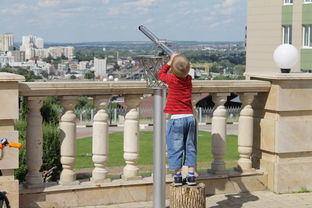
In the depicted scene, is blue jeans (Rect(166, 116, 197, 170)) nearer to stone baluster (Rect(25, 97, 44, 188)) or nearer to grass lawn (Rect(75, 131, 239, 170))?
stone baluster (Rect(25, 97, 44, 188))

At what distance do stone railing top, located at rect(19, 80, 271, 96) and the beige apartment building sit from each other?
54.1m

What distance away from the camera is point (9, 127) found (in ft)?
23.2

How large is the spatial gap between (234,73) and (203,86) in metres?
85.7

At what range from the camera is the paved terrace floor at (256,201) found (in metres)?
7.98

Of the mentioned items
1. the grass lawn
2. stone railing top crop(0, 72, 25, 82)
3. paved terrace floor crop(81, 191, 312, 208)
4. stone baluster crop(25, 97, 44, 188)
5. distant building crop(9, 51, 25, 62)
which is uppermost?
distant building crop(9, 51, 25, 62)

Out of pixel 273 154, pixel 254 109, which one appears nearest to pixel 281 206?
pixel 273 154

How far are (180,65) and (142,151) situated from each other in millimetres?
21515

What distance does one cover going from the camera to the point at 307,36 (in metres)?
67.0

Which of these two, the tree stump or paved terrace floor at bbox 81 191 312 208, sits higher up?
the tree stump

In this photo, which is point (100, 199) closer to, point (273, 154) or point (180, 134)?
point (180, 134)

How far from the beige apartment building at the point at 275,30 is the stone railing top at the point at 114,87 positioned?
54.1m

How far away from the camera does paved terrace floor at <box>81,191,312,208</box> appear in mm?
7980

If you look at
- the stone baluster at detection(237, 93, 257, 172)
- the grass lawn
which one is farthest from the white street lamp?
the grass lawn

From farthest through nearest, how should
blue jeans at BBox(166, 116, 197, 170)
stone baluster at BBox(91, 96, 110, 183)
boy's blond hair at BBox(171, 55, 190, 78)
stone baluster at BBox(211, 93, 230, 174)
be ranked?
1. stone baluster at BBox(211, 93, 230, 174)
2. stone baluster at BBox(91, 96, 110, 183)
3. blue jeans at BBox(166, 116, 197, 170)
4. boy's blond hair at BBox(171, 55, 190, 78)
